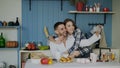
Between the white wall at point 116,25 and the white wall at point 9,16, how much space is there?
193cm

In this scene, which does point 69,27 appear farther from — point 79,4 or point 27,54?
point 27,54

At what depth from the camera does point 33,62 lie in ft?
7.98

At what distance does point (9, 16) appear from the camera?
4461 millimetres

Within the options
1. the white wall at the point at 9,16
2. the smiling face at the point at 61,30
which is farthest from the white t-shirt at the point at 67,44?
the white wall at the point at 9,16

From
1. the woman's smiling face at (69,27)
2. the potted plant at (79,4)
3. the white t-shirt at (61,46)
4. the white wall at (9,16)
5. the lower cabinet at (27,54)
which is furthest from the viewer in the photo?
the white wall at (9,16)

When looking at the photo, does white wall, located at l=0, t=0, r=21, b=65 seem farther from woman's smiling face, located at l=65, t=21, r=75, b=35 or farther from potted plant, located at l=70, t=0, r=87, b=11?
woman's smiling face, located at l=65, t=21, r=75, b=35

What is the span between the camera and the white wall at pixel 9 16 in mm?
4445

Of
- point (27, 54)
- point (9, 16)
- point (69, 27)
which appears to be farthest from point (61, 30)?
point (9, 16)

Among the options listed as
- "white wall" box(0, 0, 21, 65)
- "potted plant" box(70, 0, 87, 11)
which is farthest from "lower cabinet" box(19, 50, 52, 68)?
"potted plant" box(70, 0, 87, 11)

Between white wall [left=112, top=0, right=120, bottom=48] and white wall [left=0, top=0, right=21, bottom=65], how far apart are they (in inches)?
Result: 76.1

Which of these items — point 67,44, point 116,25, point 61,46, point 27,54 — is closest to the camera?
point 61,46

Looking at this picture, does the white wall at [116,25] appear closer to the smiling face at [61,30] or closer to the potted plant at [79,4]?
the potted plant at [79,4]

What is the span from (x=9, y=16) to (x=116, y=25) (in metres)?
2.15

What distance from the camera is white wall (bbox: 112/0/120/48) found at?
13.4ft
